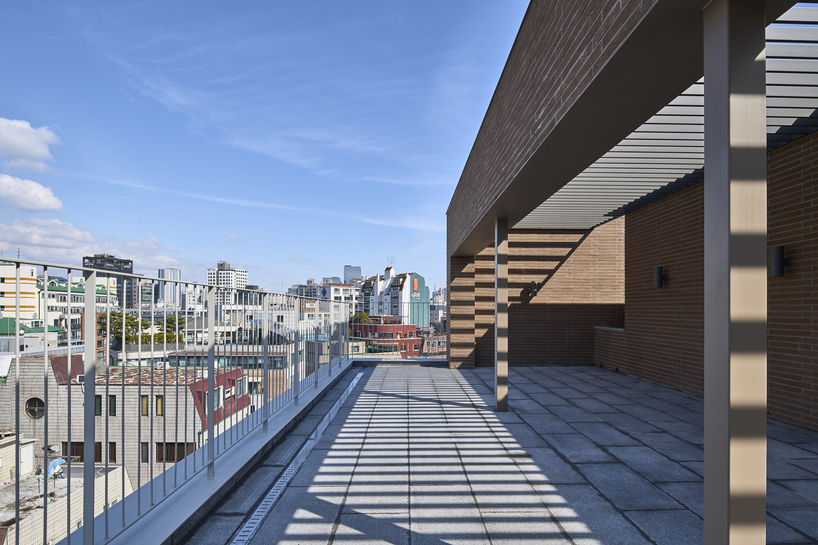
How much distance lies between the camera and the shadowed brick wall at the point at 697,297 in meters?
4.64

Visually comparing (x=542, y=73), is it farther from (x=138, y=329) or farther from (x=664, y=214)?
(x=664, y=214)

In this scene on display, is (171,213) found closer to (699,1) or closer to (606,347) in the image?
(606,347)

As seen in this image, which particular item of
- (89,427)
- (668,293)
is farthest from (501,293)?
(89,427)

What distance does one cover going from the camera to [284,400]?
4949 millimetres

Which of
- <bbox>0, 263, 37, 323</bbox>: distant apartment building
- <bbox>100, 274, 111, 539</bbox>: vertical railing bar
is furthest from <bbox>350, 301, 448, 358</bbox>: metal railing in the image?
<bbox>0, 263, 37, 323</bbox>: distant apartment building

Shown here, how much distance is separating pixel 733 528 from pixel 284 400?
14.2 ft

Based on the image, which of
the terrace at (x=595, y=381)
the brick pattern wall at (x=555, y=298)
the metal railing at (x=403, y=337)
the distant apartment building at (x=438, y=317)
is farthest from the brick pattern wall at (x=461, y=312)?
the terrace at (x=595, y=381)

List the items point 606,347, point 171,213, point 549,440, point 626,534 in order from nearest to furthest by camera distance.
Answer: point 626,534, point 549,440, point 606,347, point 171,213

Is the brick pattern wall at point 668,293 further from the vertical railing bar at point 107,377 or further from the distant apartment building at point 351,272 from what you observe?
the distant apartment building at point 351,272

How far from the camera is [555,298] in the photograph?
9.54m

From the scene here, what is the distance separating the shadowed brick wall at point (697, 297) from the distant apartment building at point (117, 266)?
20.0 ft

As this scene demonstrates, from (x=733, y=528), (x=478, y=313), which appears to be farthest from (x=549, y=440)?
(x=478, y=313)

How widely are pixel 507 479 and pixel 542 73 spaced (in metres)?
3.07

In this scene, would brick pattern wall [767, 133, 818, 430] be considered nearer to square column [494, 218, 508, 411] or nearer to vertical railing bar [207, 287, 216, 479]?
square column [494, 218, 508, 411]
